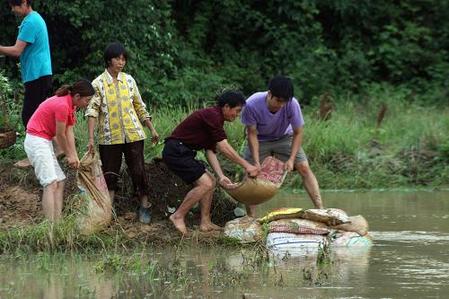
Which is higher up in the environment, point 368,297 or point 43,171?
point 43,171

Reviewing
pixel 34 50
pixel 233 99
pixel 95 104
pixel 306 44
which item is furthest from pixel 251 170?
pixel 306 44

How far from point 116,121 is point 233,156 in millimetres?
1237

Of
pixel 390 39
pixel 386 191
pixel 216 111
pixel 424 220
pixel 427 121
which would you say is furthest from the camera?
pixel 390 39

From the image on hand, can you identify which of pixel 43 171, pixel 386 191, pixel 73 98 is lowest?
pixel 386 191

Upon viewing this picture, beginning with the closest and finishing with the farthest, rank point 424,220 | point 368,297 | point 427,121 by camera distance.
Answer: point 368,297 < point 424,220 < point 427,121

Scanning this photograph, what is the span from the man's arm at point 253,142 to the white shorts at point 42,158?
1928 millimetres

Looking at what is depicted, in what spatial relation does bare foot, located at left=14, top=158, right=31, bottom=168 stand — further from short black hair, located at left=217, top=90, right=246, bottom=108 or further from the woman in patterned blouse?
short black hair, located at left=217, top=90, right=246, bottom=108

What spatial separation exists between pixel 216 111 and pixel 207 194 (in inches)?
33.6

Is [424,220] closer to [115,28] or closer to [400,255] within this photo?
[400,255]

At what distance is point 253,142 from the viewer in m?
10.6

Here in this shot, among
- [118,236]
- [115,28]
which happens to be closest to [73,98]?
[118,236]

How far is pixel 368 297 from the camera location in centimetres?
783

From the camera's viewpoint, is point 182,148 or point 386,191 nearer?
point 182,148

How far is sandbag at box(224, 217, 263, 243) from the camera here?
10117 mm
